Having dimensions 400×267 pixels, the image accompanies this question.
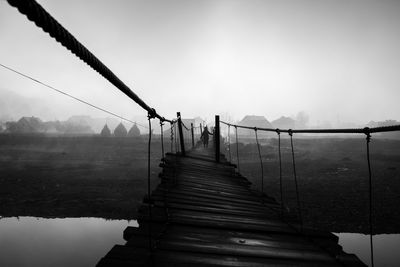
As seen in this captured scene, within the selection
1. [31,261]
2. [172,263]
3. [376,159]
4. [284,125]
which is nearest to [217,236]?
[172,263]

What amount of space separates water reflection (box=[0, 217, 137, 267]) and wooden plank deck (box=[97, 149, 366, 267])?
11.2m

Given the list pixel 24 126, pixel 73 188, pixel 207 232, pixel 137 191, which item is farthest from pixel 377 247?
pixel 24 126

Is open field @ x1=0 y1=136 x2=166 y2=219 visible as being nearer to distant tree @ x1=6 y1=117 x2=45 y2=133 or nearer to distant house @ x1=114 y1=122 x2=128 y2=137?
distant house @ x1=114 y1=122 x2=128 y2=137

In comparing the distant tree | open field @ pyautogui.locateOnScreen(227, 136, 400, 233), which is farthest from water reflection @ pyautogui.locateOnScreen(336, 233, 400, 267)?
the distant tree

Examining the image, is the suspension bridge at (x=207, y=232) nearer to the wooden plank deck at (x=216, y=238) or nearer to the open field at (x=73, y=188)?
the wooden plank deck at (x=216, y=238)

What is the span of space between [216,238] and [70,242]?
14452 mm

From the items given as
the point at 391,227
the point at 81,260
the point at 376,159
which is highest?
the point at 376,159

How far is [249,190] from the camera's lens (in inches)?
203

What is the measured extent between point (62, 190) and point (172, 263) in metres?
22.7

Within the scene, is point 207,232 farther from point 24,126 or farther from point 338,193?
point 24,126

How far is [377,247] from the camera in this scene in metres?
12.0

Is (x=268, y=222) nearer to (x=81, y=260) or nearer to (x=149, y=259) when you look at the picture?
(x=149, y=259)

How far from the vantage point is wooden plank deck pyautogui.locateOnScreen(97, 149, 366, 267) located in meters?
2.05

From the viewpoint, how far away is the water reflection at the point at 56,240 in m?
12.1
